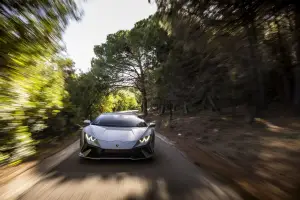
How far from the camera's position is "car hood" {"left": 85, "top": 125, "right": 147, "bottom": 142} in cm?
624

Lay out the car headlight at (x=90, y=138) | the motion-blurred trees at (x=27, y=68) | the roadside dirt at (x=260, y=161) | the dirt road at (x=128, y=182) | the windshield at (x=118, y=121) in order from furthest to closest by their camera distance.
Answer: the windshield at (x=118, y=121) < the car headlight at (x=90, y=138) < the roadside dirt at (x=260, y=161) < the dirt road at (x=128, y=182) < the motion-blurred trees at (x=27, y=68)

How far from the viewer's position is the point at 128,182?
4645 millimetres

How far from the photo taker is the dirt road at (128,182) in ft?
12.9

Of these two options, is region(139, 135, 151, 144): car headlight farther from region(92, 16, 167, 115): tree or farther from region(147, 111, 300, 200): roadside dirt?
region(92, 16, 167, 115): tree

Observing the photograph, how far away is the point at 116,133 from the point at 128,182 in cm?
204

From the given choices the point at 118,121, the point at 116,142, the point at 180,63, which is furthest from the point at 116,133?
the point at 180,63

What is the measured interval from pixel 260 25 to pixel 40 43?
4.92m

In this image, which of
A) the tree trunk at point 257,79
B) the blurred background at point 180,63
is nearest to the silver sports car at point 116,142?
the blurred background at point 180,63

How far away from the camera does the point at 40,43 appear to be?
2.25 meters

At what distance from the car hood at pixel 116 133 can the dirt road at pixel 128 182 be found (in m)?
0.61

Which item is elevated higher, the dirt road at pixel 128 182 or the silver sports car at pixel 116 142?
the silver sports car at pixel 116 142

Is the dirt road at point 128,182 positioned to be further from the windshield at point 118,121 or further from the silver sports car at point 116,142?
the windshield at point 118,121

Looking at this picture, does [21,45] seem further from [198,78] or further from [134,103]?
[134,103]

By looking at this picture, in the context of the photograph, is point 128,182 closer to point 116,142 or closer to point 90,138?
point 116,142
